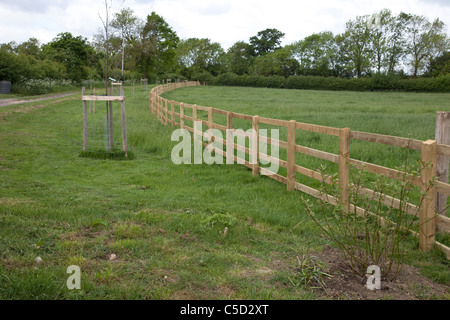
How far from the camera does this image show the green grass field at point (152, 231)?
12.1 feet

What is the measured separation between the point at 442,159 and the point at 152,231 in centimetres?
366

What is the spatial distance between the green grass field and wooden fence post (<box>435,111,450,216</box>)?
587 millimetres

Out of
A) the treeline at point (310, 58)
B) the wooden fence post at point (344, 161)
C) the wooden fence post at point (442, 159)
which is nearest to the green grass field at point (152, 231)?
the wooden fence post at point (442, 159)

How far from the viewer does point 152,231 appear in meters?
5.04

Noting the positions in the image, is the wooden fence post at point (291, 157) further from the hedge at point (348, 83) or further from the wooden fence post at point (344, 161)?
the hedge at point (348, 83)

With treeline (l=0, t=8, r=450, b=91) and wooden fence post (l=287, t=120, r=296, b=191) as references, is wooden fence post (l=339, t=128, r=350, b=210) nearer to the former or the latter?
wooden fence post (l=287, t=120, r=296, b=191)

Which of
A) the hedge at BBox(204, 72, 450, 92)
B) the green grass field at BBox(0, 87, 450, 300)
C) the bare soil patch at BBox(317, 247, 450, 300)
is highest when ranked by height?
the hedge at BBox(204, 72, 450, 92)

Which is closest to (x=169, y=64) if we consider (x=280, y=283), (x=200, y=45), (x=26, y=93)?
(x=200, y=45)

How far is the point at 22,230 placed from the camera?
4.78 m

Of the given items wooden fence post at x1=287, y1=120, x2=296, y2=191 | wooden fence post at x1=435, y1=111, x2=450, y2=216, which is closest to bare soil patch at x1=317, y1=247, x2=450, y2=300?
wooden fence post at x1=435, y1=111, x2=450, y2=216

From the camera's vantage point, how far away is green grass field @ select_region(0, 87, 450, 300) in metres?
3.69
